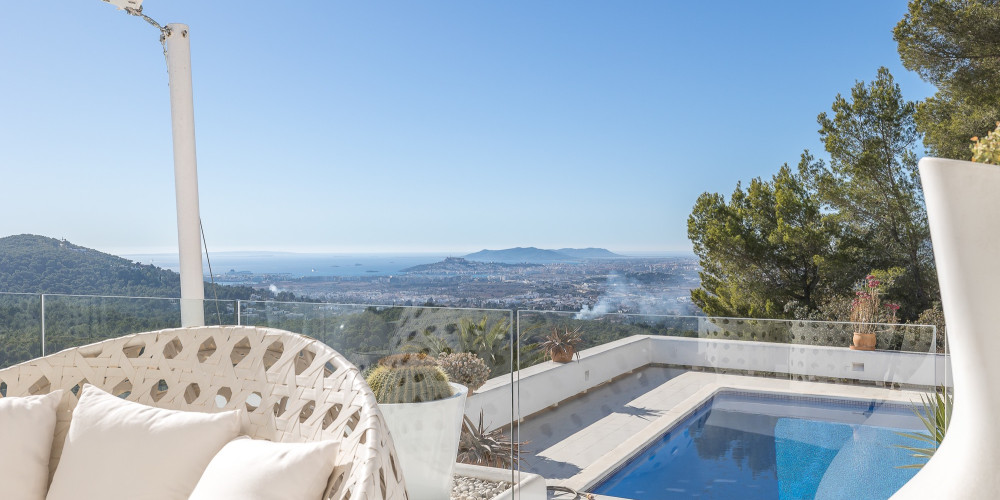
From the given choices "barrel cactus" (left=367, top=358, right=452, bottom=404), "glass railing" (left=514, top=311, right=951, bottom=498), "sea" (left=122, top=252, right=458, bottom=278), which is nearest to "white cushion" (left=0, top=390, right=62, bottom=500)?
"barrel cactus" (left=367, top=358, right=452, bottom=404)

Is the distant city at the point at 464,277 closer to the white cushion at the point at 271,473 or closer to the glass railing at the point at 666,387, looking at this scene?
the glass railing at the point at 666,387

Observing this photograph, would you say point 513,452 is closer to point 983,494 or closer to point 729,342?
point 729,342

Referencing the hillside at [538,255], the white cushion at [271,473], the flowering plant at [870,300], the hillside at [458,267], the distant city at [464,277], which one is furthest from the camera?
the hillside at [458,267]

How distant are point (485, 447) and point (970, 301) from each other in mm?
1356

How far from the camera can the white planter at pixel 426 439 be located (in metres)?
1.93

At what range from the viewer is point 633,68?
46.9 ft

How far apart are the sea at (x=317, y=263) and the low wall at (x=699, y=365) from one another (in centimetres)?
1766

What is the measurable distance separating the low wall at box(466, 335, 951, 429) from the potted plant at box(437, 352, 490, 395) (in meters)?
0.04

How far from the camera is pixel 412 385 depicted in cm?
196

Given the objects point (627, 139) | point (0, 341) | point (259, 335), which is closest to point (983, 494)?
point (259, 335)

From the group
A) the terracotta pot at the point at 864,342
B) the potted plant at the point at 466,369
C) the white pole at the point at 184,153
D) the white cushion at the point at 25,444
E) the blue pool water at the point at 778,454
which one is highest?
the white pole at the point at 184,153

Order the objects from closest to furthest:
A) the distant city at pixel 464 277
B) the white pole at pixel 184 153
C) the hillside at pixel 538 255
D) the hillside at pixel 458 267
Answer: the white pole at pixel 184 153, the distant city at pixel 464 277, the hillside at pixel 538 255, the hillside at pixel 458 267

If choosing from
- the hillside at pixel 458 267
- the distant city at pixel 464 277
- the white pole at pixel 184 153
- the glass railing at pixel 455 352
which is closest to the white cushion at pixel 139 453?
the glass railing at pixel 455 352

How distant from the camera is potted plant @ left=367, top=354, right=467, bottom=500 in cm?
194
